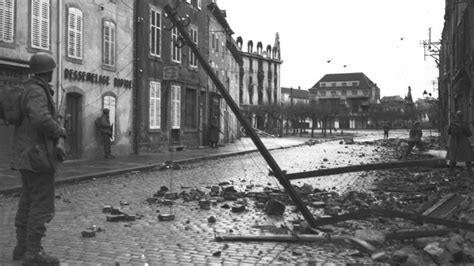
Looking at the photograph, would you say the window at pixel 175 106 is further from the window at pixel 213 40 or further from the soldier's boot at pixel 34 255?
the soldier's boot at pixel 34 255

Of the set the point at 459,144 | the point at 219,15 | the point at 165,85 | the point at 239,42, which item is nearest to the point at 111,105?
the point at 165,85

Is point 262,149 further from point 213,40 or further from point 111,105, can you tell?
point 213,40

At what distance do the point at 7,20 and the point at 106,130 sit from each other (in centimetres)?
568

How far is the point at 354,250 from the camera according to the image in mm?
5516

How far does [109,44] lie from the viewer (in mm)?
20719

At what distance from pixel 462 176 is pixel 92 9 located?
570 inches

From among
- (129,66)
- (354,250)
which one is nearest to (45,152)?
(354,250)

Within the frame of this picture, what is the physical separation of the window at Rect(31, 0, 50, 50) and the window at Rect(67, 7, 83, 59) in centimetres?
117

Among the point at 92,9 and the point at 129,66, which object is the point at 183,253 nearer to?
the point at 92,9

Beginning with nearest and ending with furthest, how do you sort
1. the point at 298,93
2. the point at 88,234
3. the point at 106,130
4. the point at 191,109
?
the point at 88,234, the point at 106,130, the point at 191,109, the point at 298,93

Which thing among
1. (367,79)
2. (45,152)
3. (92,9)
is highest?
(367,79)

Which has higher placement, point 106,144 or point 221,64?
point 221,64

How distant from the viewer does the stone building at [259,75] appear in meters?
92.5

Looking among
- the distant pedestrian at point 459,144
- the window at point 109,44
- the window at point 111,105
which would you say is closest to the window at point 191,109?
the window at point 111,105
